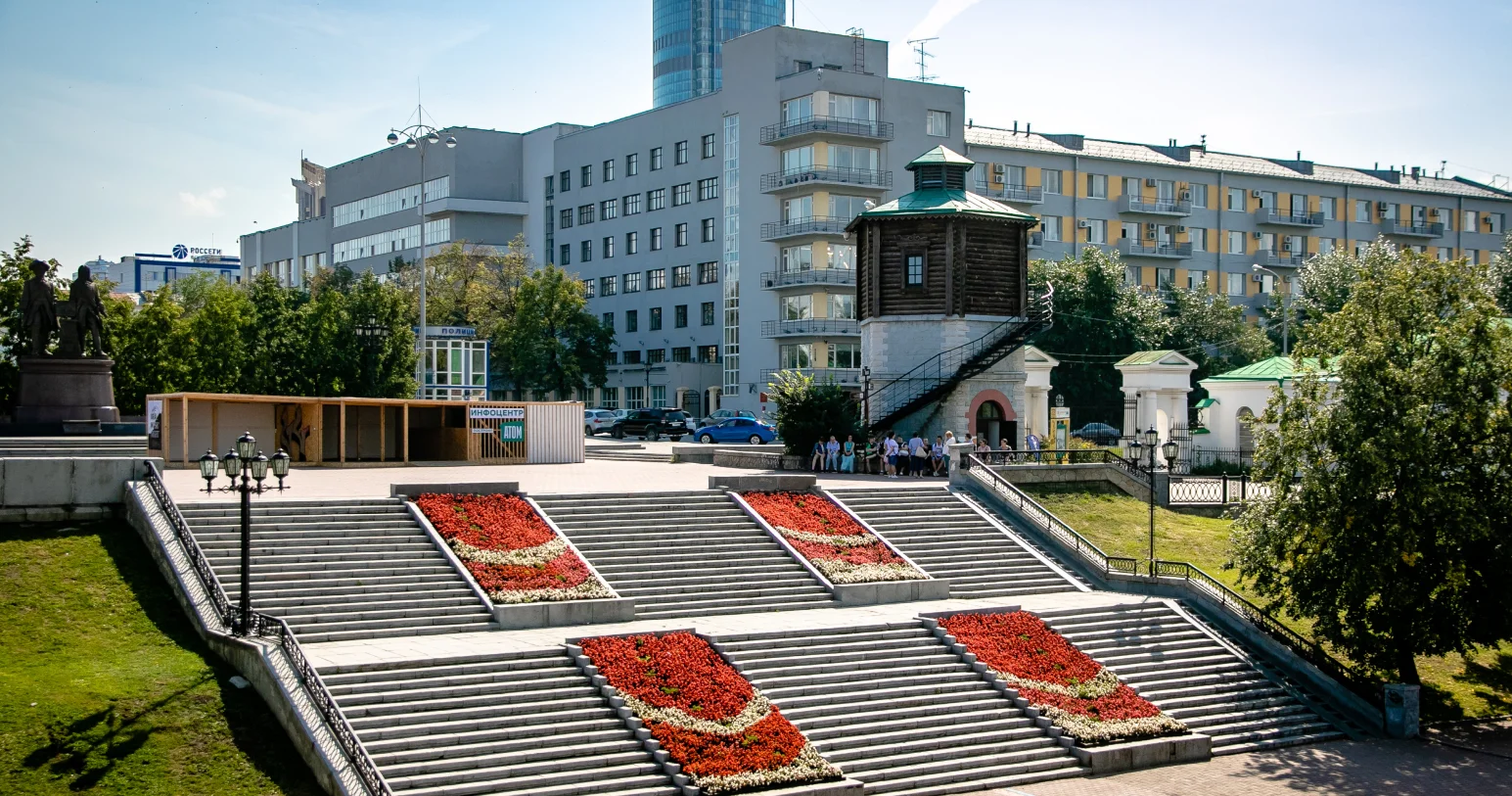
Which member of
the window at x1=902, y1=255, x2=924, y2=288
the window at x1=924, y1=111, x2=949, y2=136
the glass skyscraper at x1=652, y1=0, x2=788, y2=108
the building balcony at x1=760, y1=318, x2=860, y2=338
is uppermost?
the glass skyscraper at x1=652, y1=0, x2=788, y2=108

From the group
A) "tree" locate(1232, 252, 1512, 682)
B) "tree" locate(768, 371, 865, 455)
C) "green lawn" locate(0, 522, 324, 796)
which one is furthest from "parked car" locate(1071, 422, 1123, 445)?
"green lawn" locate(0, 522, 324, 796)

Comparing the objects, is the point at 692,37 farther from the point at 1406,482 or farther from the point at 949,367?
the point at 1406,482

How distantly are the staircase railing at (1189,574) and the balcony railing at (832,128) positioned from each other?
117ft

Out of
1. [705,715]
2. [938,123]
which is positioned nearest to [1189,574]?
[705,715]

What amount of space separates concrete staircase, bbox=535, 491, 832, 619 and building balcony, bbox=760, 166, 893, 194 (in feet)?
132

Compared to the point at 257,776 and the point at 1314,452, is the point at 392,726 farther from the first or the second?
Result: the point at 1314,452

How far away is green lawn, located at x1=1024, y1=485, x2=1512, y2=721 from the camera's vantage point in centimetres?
2744

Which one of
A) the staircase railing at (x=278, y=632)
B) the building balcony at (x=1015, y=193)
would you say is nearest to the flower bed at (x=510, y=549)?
the staircase railing at (x=278, y=632)

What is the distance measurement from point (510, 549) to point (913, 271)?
2087cm

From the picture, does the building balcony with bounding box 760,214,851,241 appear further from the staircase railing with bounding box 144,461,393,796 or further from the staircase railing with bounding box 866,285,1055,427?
the staircase railing with bounding box 144,461,393,796

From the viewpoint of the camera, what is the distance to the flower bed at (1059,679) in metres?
23.0

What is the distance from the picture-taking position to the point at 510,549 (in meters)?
27.2

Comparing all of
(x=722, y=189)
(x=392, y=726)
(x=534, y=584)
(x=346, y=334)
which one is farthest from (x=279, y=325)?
(x=392, y=726)

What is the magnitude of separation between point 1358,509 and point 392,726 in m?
18.0
